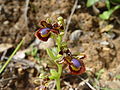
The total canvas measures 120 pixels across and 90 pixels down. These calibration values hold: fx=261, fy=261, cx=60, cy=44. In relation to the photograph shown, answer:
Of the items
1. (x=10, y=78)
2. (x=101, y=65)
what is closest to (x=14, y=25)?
(x=10, y=78)

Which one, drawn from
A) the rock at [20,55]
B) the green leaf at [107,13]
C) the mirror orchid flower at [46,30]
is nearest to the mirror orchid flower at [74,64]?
the mirror orchid flower at [46,30]

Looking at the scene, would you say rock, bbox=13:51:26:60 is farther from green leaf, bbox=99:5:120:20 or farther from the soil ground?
green leaf, bbox=99:5:120:20

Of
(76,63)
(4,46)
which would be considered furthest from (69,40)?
(76,63)

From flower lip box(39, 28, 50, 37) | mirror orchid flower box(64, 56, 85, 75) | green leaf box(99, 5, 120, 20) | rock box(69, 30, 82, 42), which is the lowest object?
mirror orchid flower box(64, 56, 85, 75)

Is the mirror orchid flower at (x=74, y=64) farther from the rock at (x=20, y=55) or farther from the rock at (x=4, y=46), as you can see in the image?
the rock at (x=4, y=46)

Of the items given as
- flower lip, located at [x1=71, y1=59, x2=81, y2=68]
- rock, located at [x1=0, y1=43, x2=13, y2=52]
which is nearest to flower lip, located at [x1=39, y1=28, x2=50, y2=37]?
flower lip, located at [x1=71, y1=59, x2=81, y2=68]

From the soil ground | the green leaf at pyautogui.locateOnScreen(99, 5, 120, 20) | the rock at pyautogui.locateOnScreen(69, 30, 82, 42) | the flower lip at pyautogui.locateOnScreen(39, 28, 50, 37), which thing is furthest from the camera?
the green leaf at pyautogui.locateOnScreen(99, 5, 120, 20)

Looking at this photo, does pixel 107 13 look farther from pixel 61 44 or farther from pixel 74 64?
pixel 74 64

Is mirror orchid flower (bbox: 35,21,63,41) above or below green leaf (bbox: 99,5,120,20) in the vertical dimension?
above

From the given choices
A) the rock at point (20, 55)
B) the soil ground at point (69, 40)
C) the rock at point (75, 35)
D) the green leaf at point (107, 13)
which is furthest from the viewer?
the green leaf at point (107, 13)
